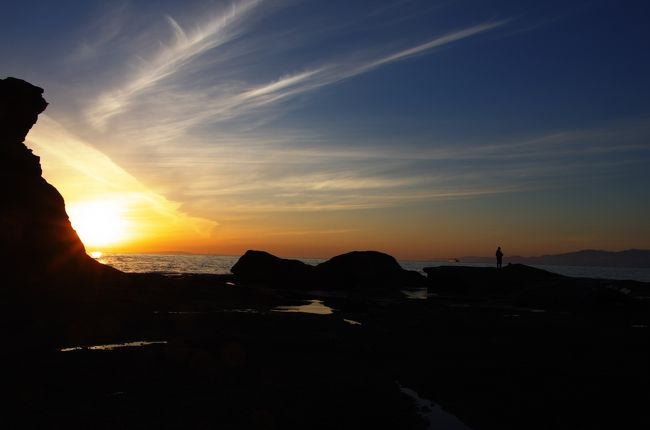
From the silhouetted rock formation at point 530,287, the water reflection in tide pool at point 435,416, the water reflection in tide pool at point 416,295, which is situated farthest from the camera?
the water reflection in tide pool at point 416,295

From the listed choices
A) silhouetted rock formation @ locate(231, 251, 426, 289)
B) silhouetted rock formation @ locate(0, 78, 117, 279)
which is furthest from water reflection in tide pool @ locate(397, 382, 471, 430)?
silhouetted rock formation @ locate(231, 251, 426, 289)

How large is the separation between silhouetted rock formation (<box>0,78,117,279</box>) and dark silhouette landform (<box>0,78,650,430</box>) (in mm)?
167

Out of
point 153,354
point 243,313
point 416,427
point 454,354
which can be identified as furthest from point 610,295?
point 153,354

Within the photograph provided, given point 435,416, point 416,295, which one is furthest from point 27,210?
point 435,416

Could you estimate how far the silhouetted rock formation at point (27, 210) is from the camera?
47469 mm

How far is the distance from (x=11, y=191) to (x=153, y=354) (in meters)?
→ 37.4

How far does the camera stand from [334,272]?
7688 cm

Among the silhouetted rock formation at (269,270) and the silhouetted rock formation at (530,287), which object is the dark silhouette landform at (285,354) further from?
the silhouetted rock formation at (269,270)

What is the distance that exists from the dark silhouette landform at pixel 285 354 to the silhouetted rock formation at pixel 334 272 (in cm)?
2253

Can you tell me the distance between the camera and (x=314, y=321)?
34719mm

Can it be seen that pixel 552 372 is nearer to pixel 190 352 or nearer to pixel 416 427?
pixel 416 427

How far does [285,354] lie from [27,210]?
129 ft

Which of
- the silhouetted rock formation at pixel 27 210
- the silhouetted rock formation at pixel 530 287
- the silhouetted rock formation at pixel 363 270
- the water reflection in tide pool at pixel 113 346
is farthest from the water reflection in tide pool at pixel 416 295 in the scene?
the silhouetted rock formation at pixel 27 210

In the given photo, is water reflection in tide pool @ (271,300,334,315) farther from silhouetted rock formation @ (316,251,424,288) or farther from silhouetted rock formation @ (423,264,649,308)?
silhouetted rock formation @ (316,251,424,288)
